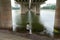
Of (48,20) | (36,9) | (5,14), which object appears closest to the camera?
(5,14)

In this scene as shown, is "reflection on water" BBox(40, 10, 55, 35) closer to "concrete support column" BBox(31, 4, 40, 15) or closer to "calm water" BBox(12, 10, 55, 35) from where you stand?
"calm water" BBox(12, 10, 55, 35)

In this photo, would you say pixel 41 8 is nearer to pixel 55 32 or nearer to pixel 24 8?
pixel 24 8

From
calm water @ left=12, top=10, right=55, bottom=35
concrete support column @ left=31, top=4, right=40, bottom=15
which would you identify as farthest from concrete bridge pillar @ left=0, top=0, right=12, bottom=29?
concrete support column @ left=31, top=4, right=40, bottom=15

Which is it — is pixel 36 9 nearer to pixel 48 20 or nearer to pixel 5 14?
pixel 48 20

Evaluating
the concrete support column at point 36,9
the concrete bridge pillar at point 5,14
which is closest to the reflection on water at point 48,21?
the concrete support column at point 36,9

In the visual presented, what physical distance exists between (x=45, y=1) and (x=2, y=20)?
6.61m

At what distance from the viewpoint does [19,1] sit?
14.9 meters

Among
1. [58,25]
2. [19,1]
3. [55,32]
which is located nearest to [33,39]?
[55,32]

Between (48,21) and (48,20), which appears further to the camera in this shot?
(48,20)

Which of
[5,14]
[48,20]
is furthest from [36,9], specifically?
[5,14]

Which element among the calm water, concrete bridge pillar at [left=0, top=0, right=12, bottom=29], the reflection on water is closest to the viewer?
concrete bridge pillar at [left=0, top=0, right=12, bottom=29]

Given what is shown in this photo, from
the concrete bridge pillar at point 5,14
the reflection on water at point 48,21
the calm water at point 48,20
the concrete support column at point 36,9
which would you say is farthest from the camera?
the concrete support column at point 36,9

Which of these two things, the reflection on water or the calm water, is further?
the calm water

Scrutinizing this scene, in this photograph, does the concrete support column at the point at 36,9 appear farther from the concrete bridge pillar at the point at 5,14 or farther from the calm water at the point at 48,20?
the concrete bridge pillar at the point at 5,14
